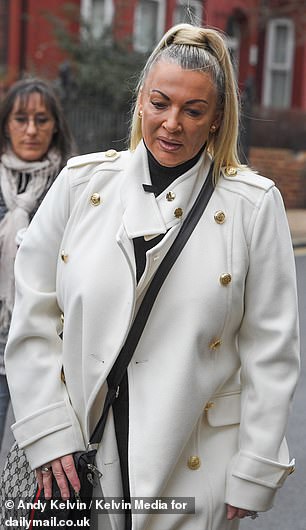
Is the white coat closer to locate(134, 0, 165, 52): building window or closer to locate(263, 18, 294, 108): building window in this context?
locate(134, 0, 165, 52): building window

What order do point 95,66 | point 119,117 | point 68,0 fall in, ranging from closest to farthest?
1. point 119,117
2. point 95,66
3. point 68,0

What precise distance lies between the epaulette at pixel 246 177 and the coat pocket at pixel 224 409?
0.56m

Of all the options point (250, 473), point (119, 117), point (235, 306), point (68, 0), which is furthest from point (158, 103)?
point (68, 0)

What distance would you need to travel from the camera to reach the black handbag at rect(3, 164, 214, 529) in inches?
103

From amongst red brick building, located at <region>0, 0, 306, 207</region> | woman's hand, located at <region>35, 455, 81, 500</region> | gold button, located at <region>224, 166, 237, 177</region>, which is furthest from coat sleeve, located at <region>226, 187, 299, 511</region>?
red brick building, located at <region>0, 0, 306, 207</region>

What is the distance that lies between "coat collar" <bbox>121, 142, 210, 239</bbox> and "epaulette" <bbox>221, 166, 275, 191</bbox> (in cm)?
6

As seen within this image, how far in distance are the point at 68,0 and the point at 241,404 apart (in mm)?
18636

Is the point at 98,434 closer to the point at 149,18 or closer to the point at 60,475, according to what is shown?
the point at 60,475

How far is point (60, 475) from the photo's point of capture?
265 cm

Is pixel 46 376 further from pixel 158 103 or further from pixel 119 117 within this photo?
pixel 119 117

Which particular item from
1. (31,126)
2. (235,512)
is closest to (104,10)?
(31,126)

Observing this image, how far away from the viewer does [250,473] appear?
2.62 metres

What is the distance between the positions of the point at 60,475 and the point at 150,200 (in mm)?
761

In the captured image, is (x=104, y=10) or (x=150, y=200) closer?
(x=150, y=200)
